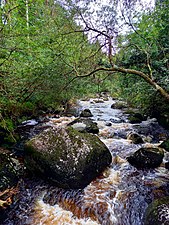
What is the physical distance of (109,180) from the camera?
4.57 metres

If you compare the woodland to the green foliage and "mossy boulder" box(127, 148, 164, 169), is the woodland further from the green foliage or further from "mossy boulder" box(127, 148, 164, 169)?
"mossy boulder" box(127, 148, 164, 169)

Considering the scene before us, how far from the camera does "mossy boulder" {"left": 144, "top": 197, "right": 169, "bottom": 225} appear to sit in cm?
297

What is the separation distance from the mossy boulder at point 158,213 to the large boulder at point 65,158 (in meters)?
1.53

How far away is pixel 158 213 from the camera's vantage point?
3096mm

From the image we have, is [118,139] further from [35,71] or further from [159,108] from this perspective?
[35,71]

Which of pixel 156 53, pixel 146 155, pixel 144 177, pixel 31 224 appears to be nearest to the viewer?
pixel 31 224

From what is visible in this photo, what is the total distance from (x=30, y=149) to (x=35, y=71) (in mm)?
3798

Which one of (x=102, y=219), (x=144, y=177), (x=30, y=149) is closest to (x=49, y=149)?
(x=30, y=149)

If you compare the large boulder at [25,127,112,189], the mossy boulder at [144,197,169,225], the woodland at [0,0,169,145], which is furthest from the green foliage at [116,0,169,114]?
the mossy boulder at [144,197,169,225]

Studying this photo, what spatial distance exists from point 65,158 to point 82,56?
14.0ft

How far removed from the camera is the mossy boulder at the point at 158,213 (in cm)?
297

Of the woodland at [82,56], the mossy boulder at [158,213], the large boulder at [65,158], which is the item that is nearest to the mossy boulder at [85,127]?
the woodland at [82,56]

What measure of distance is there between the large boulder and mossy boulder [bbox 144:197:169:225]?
1.53 m

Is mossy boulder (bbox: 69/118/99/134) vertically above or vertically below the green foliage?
below
